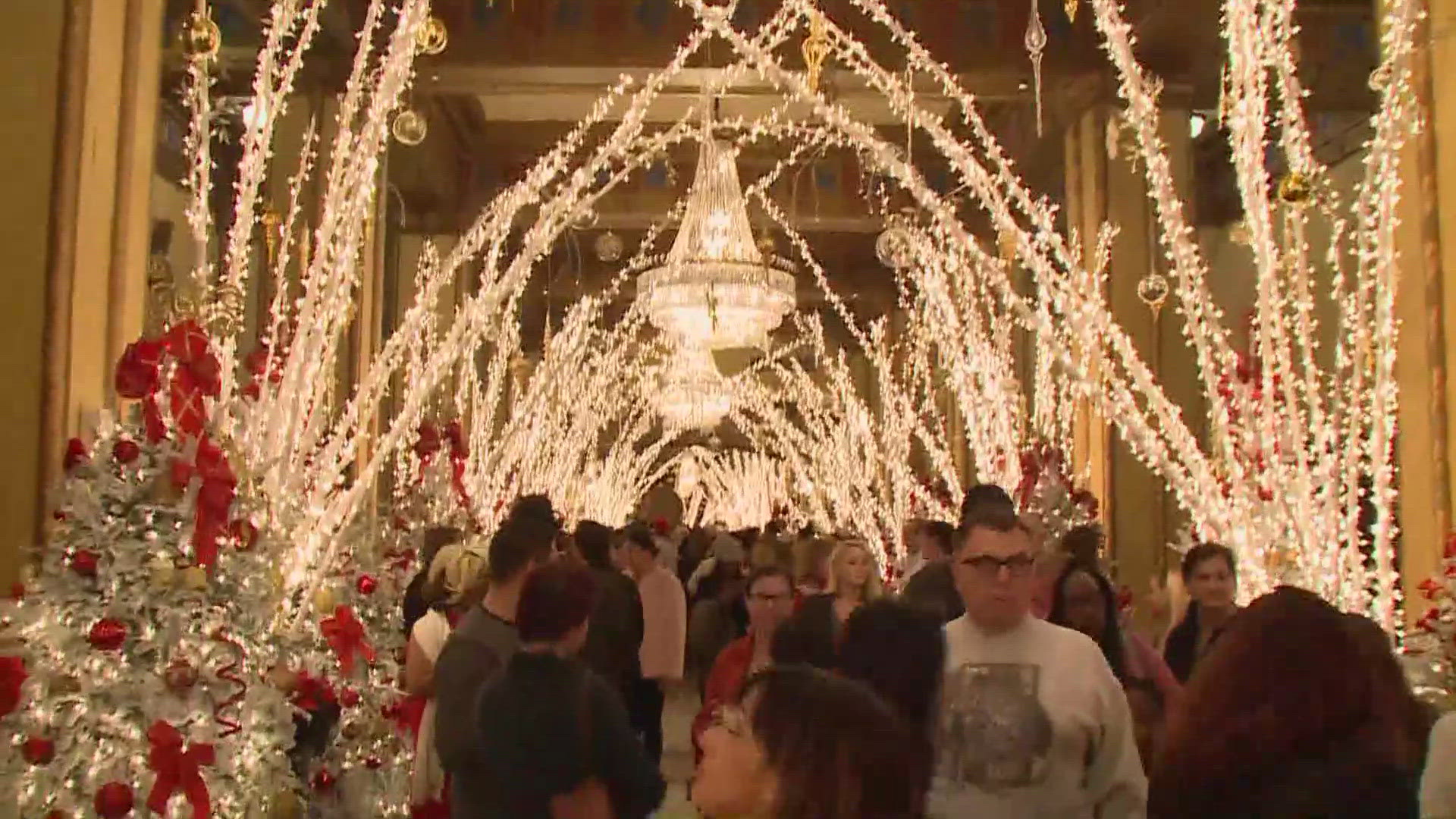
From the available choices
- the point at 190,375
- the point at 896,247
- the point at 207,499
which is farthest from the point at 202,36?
the point at 896,247

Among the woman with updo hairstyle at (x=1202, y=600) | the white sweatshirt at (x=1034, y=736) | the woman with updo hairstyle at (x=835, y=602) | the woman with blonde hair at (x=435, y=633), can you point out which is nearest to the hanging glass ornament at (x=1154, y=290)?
the woman with updo hairstyle at (x=835, y=602)

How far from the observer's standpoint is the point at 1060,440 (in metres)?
12.0

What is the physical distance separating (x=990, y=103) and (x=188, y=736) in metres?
10.9

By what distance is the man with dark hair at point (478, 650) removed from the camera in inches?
138

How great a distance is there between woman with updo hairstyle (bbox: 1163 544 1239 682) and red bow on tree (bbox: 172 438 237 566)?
2.96 metres

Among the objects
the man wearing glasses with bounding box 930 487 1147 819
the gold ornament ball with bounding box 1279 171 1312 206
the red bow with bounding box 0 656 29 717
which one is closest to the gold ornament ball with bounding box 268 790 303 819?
the red bow with bounding box 0 656 29 717

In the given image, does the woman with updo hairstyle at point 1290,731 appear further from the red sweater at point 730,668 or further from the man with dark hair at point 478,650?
the red sweater at point 730,668

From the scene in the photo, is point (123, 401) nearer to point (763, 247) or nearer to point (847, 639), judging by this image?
point (847, 639)

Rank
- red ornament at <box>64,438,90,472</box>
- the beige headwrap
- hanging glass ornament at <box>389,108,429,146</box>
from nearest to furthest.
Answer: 1. red ornament at <box>64,438,90,472</box>
2. the beige headwrap
3. hanging glass ornament at <box>389,108,429,146</box>

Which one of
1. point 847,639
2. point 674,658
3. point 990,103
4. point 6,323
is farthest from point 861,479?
point 847,639

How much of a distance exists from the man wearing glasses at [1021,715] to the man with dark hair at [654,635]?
433cm

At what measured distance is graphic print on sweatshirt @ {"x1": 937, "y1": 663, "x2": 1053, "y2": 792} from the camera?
293cm

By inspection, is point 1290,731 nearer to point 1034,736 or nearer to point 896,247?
point 1034,736

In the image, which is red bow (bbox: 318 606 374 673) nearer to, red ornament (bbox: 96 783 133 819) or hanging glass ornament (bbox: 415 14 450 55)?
red ornament (bbox: 96 783 133 819)
